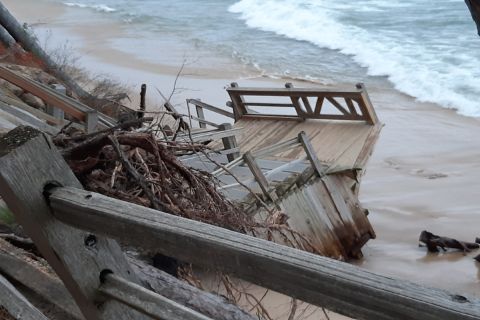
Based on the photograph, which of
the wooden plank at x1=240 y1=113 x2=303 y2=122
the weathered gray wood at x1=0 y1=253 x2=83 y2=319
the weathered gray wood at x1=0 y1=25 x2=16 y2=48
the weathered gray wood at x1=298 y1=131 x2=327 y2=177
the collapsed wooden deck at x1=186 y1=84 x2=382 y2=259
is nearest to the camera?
the weathered gray wood at x1=0 y1=253 x2=83 y2=319

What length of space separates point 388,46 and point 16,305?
83.6ft

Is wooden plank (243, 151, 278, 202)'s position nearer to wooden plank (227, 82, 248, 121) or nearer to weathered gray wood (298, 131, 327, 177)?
weathered gray wood (298, 131, 327, 177)

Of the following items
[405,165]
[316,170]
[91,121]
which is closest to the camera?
[91,121]

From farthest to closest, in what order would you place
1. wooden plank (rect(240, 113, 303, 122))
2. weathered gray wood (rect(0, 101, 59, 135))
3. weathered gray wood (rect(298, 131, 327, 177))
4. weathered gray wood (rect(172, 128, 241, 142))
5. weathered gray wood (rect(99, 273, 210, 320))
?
wooden plank (rect(240, 113, 303, 122)), weathered gray wood (rect(298, 131, 327, 177)), weathered gray wood (rect(172, 128, 241, 142)), weathered gray wood (rect(0, 101, 59, 135)), weathered gray wood (rect(99, 273, 210, 320))

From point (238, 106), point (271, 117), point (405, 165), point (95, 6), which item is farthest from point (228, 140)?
point (95, 6)

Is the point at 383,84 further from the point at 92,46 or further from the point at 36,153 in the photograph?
the point at 36,153

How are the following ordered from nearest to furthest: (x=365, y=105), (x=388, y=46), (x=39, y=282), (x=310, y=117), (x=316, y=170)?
(x=39, y=282) → (x=316, y=170) → (x=365, y=105) → (x=310, y=117) → (x=388, y=46)

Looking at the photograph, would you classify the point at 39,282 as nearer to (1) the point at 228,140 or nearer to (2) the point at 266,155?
(2) the point at 266,155

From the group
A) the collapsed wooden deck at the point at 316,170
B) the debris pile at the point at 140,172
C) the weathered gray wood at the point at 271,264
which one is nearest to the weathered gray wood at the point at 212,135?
the collapsed wooden deck at the point at 316,170

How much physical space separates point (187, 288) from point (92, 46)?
904 inches

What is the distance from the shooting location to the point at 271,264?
160cm

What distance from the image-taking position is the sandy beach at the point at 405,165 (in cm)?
945

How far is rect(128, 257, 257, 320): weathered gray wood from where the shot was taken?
3492 millimetres


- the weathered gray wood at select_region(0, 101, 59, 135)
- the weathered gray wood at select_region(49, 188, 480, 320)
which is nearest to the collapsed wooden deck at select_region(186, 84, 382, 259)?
the weathered gray wood at select_region(0, 101, 59, 135)
